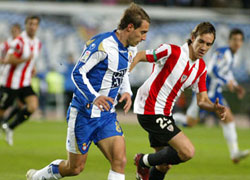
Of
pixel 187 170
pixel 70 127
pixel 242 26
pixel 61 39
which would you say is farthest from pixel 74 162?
pixel 242 26

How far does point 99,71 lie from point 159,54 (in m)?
1.16

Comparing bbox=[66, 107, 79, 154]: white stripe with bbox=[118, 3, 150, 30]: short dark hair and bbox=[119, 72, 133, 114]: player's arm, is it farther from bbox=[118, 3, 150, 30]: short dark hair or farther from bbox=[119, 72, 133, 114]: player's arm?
bbox=[118, 3, 150, 30]: short dark hair

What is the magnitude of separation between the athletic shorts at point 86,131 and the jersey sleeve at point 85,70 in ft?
1.11

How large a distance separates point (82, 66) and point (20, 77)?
6.73m

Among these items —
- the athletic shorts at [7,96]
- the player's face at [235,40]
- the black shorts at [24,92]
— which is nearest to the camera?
the player's face at [235,40]

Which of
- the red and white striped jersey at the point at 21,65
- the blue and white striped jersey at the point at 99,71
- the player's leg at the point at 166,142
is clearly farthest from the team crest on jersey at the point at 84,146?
the red and white striped jersey at the point at 21,65

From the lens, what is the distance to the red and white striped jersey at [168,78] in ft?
24.1

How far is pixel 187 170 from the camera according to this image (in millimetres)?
9727

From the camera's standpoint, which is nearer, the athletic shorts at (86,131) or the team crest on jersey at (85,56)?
the team crest on jersey at (85,56)

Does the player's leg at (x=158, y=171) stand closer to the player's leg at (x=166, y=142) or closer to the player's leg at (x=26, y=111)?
the player's leg at (x=166, y=142)

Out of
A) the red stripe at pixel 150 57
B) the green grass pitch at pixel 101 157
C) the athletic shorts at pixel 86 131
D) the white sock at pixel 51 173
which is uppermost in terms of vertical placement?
the red stripe at pixel 150 57

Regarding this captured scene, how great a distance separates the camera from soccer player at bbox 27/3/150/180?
6.25m

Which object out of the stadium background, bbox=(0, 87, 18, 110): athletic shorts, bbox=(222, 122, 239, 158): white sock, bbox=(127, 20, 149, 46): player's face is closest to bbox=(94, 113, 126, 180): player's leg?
bbox=(127, 20, 149, 46): player's face

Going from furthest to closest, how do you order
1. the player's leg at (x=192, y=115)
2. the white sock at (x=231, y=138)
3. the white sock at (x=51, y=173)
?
the player's leg at (x=192, y=115) < the white sock at (x=231, y=138) < the white sock at (x=51, y=173)
